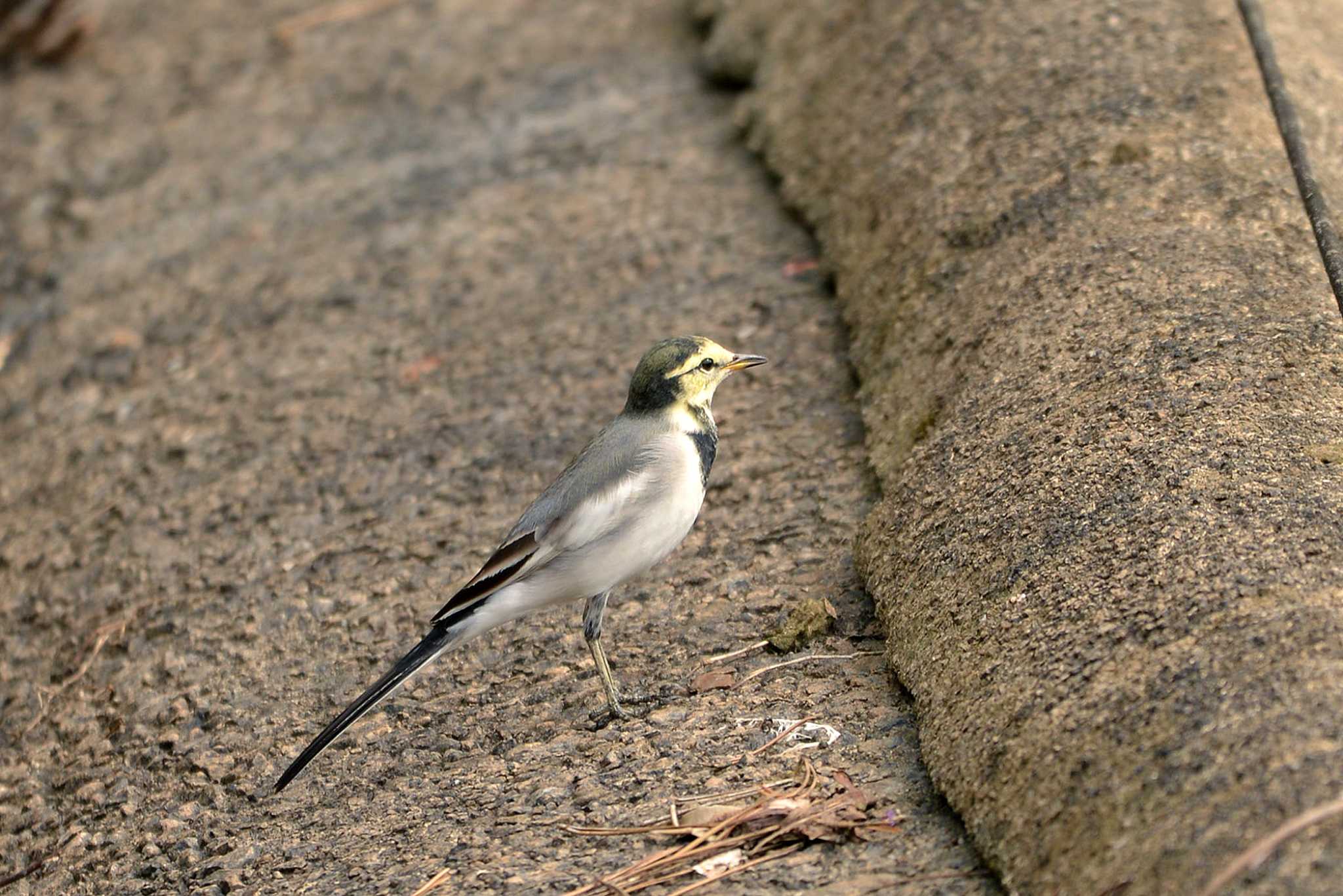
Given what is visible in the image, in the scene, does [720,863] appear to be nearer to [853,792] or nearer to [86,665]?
[853,792]

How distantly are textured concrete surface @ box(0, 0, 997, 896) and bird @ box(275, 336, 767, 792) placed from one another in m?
0.29

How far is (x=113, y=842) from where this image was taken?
4117 mm

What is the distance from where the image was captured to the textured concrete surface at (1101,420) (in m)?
2.89

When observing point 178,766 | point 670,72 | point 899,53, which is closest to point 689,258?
point 899,53

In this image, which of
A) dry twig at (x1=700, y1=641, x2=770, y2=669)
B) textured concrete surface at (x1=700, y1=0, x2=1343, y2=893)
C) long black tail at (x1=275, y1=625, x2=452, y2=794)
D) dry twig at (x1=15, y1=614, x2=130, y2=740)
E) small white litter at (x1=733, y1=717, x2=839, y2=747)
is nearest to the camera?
textured concrete surface at (x1=700, y1=0, x2=1343, y2=893)

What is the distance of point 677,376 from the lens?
4.29m

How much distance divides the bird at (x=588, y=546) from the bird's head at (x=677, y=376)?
10 centimetres

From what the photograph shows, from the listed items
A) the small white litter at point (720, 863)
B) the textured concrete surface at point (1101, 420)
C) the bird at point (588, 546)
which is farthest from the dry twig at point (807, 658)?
the small white litter at point (720, 863)

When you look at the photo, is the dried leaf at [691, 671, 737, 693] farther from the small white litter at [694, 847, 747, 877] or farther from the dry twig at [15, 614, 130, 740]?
the dry twig at [15, 614, 130, 740]

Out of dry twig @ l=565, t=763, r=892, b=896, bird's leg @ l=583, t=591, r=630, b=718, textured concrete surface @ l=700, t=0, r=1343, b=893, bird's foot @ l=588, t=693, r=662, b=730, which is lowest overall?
bird's foot @ l=588, t=693, r=662, b=730

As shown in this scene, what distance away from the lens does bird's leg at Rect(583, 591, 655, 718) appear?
4.01 meters

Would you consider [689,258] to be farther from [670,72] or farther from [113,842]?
[113,842]

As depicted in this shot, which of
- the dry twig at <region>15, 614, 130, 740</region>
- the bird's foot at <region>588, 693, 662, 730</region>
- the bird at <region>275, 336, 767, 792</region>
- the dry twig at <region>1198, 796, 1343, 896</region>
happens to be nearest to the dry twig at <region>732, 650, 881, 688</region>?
the bird's foot at <region>588, 693, 662, 730</region>

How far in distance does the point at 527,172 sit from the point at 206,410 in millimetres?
2037
